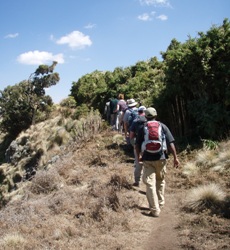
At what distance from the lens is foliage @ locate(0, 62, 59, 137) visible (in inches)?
1373

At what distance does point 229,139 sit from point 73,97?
18.0 meters

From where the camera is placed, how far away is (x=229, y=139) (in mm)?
10203

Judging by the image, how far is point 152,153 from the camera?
6.07m

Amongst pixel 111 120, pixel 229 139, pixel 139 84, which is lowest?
pixel 229 139

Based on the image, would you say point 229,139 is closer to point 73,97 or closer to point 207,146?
point 207,146

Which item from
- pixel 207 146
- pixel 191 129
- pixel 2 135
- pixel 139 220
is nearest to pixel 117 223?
pixel 139 220

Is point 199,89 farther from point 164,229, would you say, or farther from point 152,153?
point 164,229

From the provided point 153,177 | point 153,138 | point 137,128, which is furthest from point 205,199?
point 137,128

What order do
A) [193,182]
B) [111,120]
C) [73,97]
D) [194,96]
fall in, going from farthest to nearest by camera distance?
[73,97] < [111,120] < [194,96] < [193,182]

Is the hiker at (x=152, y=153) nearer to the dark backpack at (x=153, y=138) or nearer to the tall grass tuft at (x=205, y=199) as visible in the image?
the dark backpack at (x=153, y=138)

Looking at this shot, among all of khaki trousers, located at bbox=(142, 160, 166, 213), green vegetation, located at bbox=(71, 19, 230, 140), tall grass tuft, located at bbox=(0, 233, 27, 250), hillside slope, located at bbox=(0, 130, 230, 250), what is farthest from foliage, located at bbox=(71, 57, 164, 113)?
tall grass tuft, located at bbox=(0, 233, 27, 250)

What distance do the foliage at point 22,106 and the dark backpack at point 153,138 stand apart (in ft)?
97.0

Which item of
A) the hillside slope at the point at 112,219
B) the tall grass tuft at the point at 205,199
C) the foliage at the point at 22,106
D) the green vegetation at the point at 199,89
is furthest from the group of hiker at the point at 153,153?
the foliage at the point at 22,106

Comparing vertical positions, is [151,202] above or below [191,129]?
below
